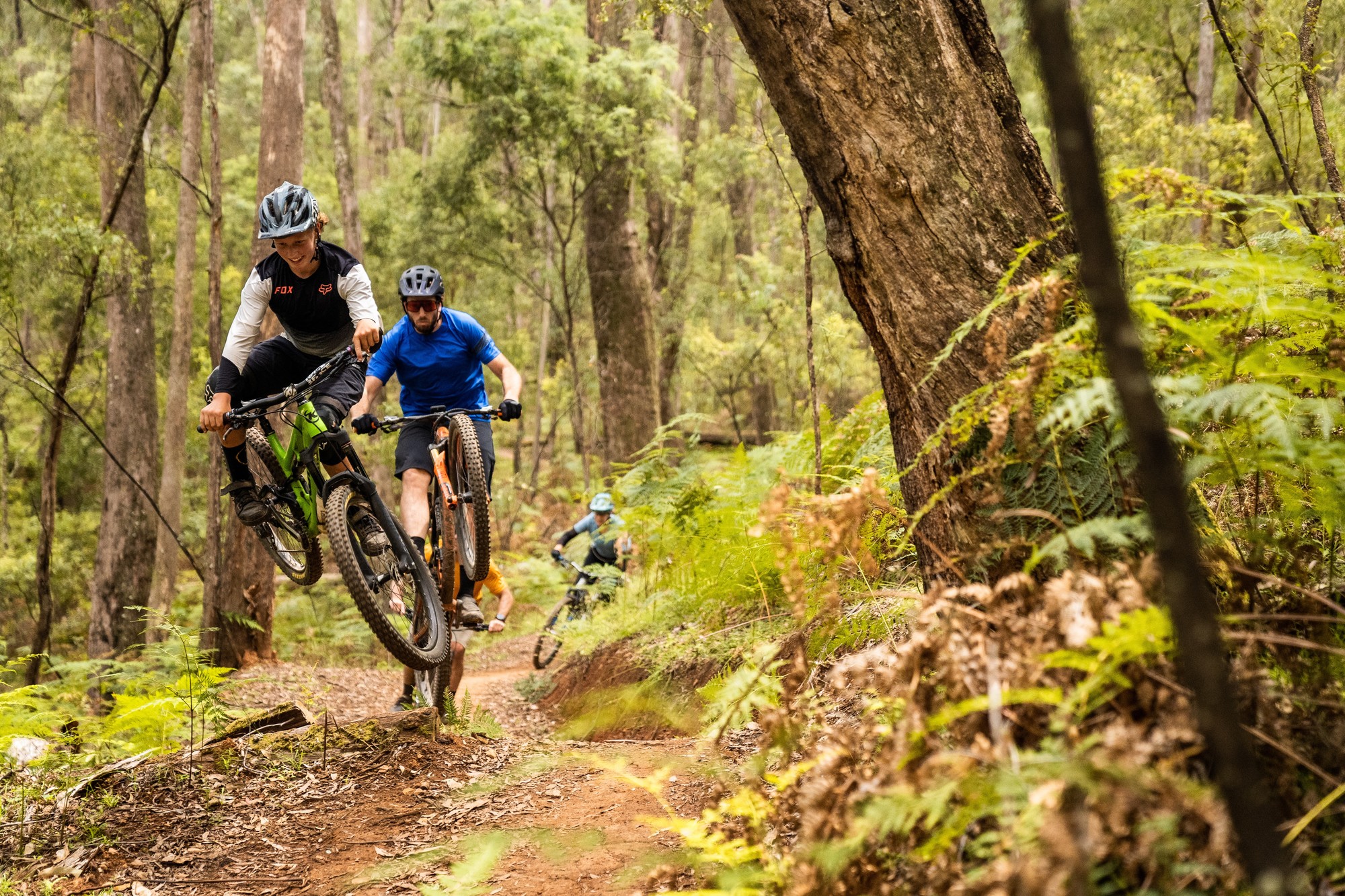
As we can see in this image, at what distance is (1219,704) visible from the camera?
3.83 ft

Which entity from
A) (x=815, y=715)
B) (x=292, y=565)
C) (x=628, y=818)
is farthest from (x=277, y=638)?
(x=815, y=715)

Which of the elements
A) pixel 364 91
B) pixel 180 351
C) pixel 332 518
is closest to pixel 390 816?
pixel 332 518

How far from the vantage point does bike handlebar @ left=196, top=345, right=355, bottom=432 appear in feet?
17.1

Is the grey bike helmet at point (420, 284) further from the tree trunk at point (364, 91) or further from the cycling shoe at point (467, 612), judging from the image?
the tree trunk at point (364, 91)

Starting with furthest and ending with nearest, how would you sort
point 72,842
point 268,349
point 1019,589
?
1. point 268,349
2. point 72,842
3. point 1019,589

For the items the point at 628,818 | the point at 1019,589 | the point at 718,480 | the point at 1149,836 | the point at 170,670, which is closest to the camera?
the point at 1149,836

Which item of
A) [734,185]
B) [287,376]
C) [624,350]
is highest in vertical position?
[734,185]

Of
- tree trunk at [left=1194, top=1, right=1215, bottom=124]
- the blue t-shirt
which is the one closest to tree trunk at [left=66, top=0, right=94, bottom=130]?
the blue t-shirt

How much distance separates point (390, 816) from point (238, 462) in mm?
2538

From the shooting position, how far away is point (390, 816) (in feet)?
14.0

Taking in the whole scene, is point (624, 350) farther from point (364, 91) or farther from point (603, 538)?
point (364, 91)

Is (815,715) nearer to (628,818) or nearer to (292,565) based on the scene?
(628,818)

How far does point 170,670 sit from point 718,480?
689cm

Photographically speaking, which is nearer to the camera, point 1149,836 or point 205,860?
point 1149,836
